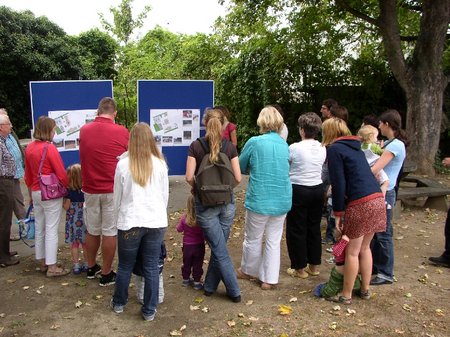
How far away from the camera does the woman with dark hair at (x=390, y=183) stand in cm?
462

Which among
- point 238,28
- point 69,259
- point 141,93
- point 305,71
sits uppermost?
point 238,28

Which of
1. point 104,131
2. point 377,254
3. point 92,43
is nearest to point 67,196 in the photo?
point 104,131

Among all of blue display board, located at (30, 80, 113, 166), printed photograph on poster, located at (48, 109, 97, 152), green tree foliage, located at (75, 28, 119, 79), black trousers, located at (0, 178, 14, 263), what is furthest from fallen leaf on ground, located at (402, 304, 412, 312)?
green tree foliage, located at (75, 28, 119, 79)

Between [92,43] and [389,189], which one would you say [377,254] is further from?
[92,43]

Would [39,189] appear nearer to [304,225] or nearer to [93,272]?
[93,272]

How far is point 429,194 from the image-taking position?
25.7 ft

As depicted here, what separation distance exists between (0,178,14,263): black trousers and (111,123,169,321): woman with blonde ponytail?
2.17 metres

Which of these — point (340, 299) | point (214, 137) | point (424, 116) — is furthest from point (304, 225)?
point (424, 116)

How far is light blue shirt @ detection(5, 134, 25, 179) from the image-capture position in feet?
18.5

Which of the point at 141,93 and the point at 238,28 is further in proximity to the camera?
the point at 238,28

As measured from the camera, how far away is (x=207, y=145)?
13.6 feet

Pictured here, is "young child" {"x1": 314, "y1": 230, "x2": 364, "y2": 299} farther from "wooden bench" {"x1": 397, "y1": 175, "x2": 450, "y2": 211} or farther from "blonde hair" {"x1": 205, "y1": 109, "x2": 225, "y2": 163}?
"wooden bench" {"x1": 397, "y1": 175, "x2": 450, "y2": 211}

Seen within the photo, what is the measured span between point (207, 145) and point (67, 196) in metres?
1.82

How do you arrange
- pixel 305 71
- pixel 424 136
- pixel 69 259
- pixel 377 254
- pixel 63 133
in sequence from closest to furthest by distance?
pixel 377 254
pixel 69 259
pixel 63 133
pixel 424 136
pixel 305 71
